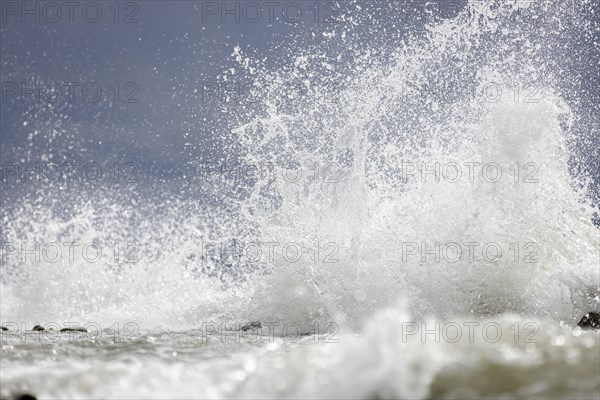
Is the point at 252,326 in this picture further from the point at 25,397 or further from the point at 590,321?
the point at 25,397

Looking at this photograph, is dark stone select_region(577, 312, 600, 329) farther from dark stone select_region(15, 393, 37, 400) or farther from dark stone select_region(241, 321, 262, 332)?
dark stone select_region(15, 393, 37, 400)

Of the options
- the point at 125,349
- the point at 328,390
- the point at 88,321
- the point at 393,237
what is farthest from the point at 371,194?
the point at 328,390

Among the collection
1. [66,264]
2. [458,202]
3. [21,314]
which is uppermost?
[458,202]

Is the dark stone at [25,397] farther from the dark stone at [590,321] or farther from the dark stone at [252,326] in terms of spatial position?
the dark stone at [590,321]

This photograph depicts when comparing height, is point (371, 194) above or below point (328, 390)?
above

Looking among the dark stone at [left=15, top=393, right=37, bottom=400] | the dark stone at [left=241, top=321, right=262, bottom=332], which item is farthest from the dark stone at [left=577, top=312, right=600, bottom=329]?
the dark stone at [left=15, top=393, right=37, bottom=400]

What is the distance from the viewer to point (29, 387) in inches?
126

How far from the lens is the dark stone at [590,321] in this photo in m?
6.32

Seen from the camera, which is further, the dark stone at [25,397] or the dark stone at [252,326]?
the dark stone at [252,326]

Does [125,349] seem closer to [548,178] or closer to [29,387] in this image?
[29,387]

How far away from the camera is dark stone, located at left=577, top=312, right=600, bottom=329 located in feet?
20.7

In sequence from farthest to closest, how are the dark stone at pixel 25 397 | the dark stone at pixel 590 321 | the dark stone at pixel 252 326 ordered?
the dark stone at pixel 252 326
the dark stone at pixel 590 321
the dark stone at pixel 25 397

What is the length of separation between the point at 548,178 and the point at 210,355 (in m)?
5.64

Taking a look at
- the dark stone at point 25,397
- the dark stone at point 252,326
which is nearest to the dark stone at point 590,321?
the dark stone at point 252,326
